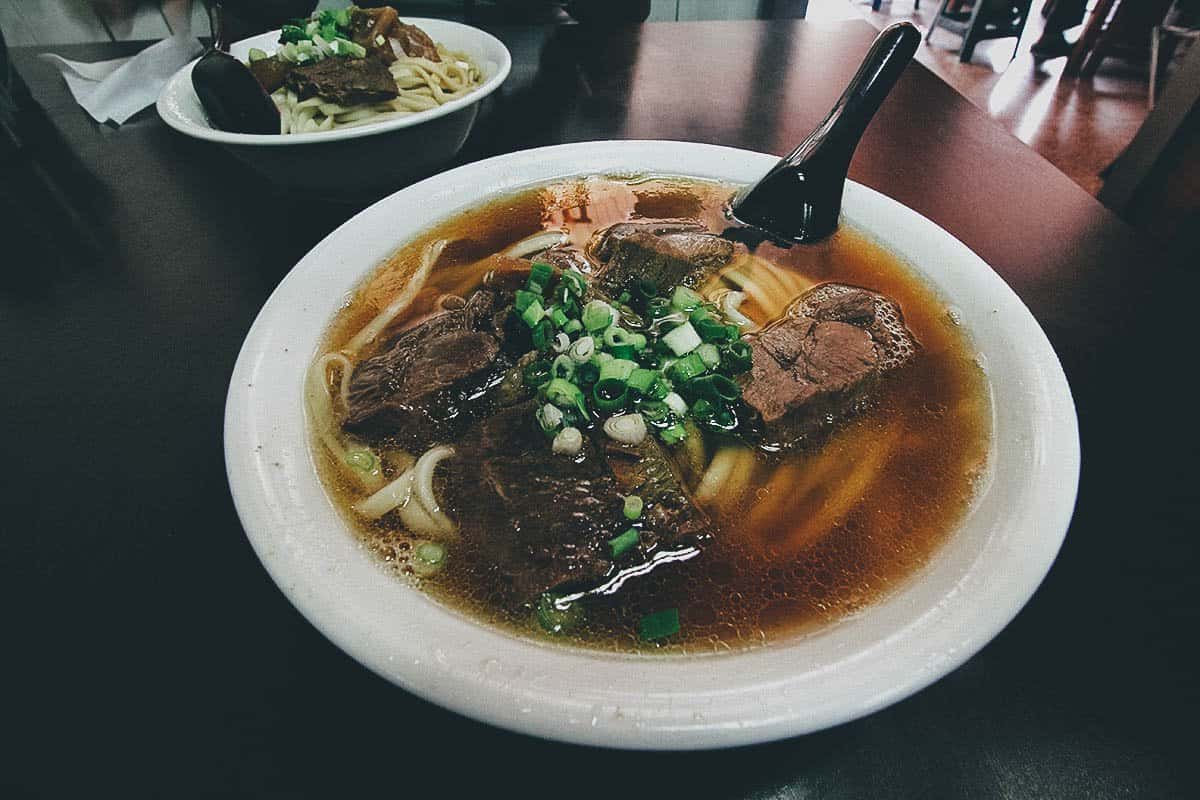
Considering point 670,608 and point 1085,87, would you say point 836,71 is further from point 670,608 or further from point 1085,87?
point 1085,87

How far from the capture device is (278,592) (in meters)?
1.04

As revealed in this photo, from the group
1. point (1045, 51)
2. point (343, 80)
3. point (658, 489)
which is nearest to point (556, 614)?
point (658, 489)

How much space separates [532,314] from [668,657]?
2.41ft

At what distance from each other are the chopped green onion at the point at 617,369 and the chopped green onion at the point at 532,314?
20 centimetres

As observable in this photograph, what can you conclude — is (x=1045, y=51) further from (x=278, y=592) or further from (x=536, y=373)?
(x=278, y=592)

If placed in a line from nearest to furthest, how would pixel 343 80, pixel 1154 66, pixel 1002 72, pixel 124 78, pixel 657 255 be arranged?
pixel 657 255 < pixel 343 80 < pixel 124 78 < pixel 1154 66 < pixel 1002 72

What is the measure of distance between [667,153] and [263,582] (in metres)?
1.46

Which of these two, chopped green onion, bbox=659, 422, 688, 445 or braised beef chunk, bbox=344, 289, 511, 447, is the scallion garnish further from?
braised beef chunk, bbox=344, 289, 511, 447

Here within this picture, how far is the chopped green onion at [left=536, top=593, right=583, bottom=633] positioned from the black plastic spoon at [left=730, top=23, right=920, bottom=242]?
3.85ft

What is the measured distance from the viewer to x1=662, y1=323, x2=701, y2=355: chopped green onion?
126cm

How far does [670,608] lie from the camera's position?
0.96m

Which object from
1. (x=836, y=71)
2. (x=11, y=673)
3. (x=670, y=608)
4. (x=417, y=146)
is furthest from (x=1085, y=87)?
(x=11, y=673)

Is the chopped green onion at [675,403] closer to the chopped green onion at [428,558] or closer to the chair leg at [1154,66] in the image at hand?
the chopped green onion at [428,558]

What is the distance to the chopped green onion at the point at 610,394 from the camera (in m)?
1.19
